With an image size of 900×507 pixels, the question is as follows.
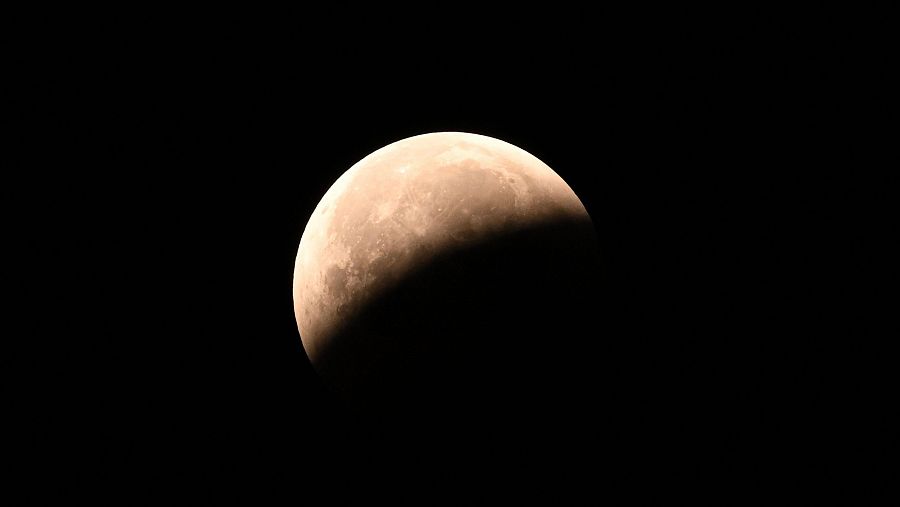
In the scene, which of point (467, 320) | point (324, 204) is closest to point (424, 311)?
point (467, 320)

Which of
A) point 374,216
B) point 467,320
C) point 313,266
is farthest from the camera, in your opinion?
point 313,266

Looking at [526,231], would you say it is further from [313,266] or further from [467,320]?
[313,266]

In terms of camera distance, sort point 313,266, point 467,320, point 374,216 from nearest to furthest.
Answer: point 467,320 → point 374,216 → point 313,266

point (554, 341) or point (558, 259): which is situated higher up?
point (558, 259)

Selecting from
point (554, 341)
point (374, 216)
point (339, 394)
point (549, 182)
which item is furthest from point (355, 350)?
point (549, 182)

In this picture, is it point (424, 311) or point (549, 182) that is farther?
point (549, 182)

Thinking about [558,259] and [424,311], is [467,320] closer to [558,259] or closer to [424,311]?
[424,311]

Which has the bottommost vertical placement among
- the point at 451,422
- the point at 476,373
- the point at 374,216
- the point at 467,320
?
the point at 451,422
